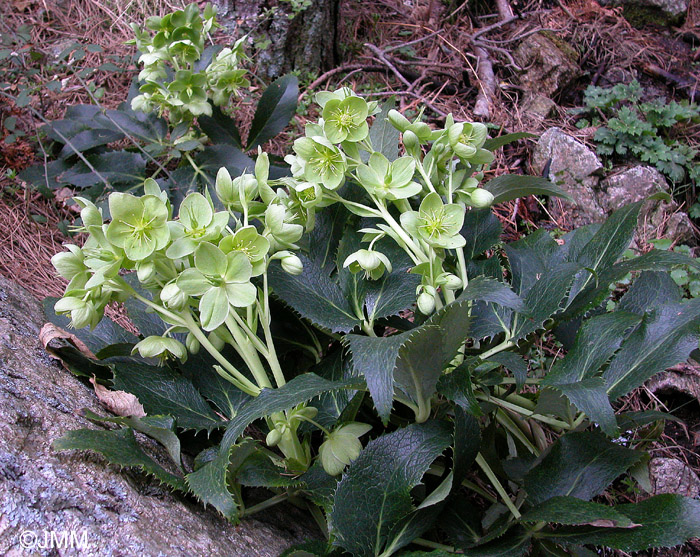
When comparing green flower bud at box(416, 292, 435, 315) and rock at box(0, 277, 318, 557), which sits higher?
green flower bud at box(416, 292, 435, 315)

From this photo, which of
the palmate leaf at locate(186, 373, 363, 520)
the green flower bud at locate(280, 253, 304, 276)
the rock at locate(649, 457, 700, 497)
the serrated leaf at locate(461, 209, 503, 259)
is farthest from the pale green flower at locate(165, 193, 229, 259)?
the rock at locate(649, 457, 700, 497)

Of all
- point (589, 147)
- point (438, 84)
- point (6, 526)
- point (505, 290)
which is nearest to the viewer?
point (6, 526)

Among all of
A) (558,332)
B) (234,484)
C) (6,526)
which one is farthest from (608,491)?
(6,526)

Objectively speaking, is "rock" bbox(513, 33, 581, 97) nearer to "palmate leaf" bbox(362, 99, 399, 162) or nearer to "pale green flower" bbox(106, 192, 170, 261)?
"palmate leaf" bbox(362, 99, 399, 162)

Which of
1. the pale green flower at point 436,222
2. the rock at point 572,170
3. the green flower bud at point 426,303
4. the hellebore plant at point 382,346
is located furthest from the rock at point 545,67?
the green flower bud at point 426,303

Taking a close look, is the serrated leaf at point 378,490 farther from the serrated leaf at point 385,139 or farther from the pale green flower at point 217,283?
the serrated leaf at point 385,139

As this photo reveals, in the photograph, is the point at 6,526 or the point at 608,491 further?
the point at 608,491

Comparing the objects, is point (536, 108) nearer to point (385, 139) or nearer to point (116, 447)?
point (385, 139)

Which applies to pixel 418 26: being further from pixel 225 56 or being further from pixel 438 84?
pixel 225 56
